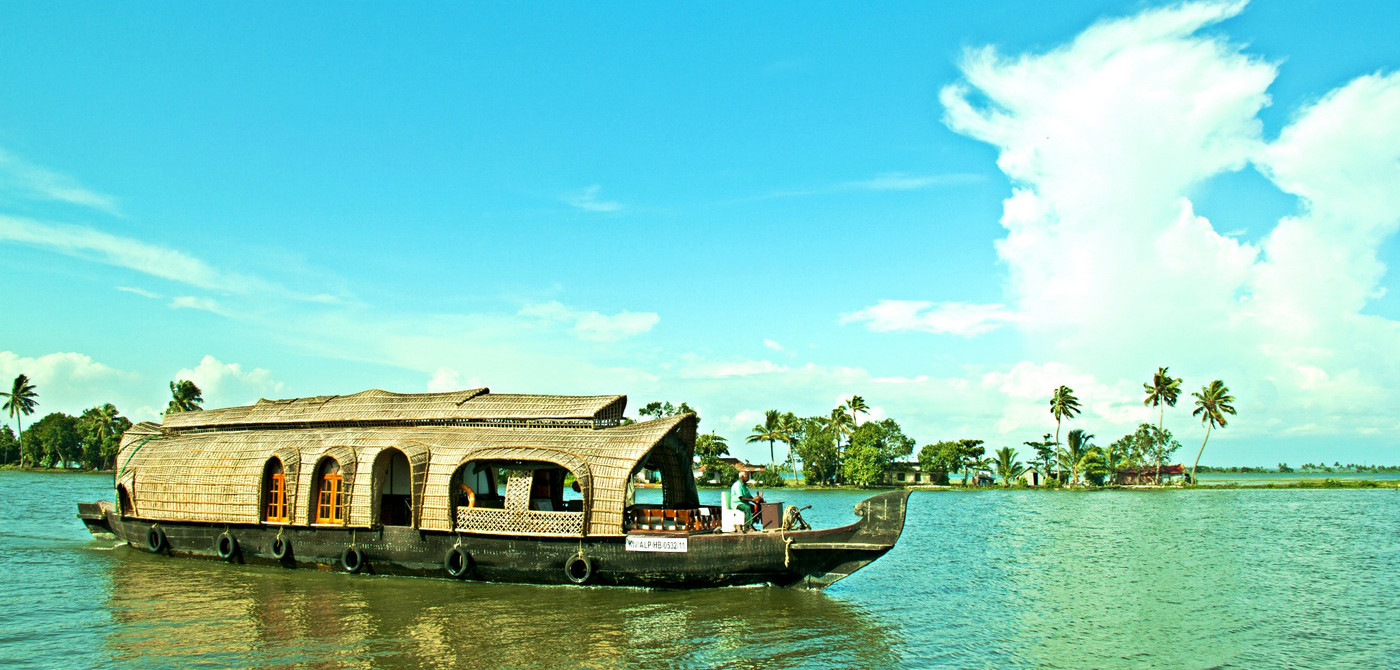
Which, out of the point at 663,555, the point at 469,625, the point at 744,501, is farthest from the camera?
the point at 744,501

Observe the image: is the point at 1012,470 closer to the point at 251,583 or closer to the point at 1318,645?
the point at 1318,645

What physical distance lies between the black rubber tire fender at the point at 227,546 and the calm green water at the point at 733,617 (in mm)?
282

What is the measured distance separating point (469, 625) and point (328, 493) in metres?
6.12

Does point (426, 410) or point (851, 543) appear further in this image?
point (426, 410)

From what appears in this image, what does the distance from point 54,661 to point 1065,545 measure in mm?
24581

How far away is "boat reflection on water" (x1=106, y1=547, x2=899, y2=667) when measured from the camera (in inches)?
427

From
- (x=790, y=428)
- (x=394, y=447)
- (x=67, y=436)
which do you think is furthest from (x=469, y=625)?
(x=67, y=436)

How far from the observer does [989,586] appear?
17.2 metres

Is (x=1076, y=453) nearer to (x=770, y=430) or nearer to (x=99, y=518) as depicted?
(x=770, y=430)

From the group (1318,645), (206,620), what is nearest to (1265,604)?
(1318,645)

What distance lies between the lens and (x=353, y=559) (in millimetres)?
16031

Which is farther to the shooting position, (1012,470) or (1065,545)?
(1012,470)

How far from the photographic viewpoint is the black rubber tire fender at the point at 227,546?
1750 cm

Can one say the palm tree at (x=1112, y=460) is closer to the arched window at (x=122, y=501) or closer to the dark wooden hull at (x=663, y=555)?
the dark wooden hull at (x=663, y=555)
